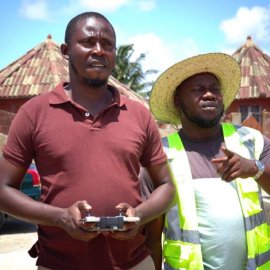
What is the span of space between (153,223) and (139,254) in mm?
515

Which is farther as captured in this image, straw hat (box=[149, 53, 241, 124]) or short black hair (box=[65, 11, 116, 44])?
straw hat (box=[149, 53, 241, 124])

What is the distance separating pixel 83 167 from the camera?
Result: 1994mm

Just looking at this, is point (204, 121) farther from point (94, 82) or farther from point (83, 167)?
point (83, 167)

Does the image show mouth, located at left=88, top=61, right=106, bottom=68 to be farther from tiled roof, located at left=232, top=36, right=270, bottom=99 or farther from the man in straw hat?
tiled roof, located at left=232, top=36, right=270, bottom=99

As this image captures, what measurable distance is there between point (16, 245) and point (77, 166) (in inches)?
245

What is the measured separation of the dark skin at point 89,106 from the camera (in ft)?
6.32

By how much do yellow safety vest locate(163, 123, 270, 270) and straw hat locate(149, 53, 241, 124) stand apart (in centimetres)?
55

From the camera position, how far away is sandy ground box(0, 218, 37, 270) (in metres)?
4.32

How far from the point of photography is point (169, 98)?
319cm

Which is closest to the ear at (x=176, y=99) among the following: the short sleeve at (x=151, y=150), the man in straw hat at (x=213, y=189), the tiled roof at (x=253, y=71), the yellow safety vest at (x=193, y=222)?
the man in straw hat at (x=213, y=189)

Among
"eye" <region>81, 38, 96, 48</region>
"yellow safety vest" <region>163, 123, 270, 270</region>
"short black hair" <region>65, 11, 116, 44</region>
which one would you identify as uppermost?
"short black hair" <region>65, 11, 116, 44</region>

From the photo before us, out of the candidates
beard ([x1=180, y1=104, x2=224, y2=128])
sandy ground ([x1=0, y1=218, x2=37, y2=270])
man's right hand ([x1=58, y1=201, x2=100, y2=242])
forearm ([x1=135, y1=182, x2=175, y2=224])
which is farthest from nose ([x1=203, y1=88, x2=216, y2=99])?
sandy ground ([x1=0, y1=218, x2=37, y2=270])

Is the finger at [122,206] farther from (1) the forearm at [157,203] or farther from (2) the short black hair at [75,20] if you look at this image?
(2) the short black hair at [75,20]

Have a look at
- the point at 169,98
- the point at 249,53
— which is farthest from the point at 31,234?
the point at 249,53
